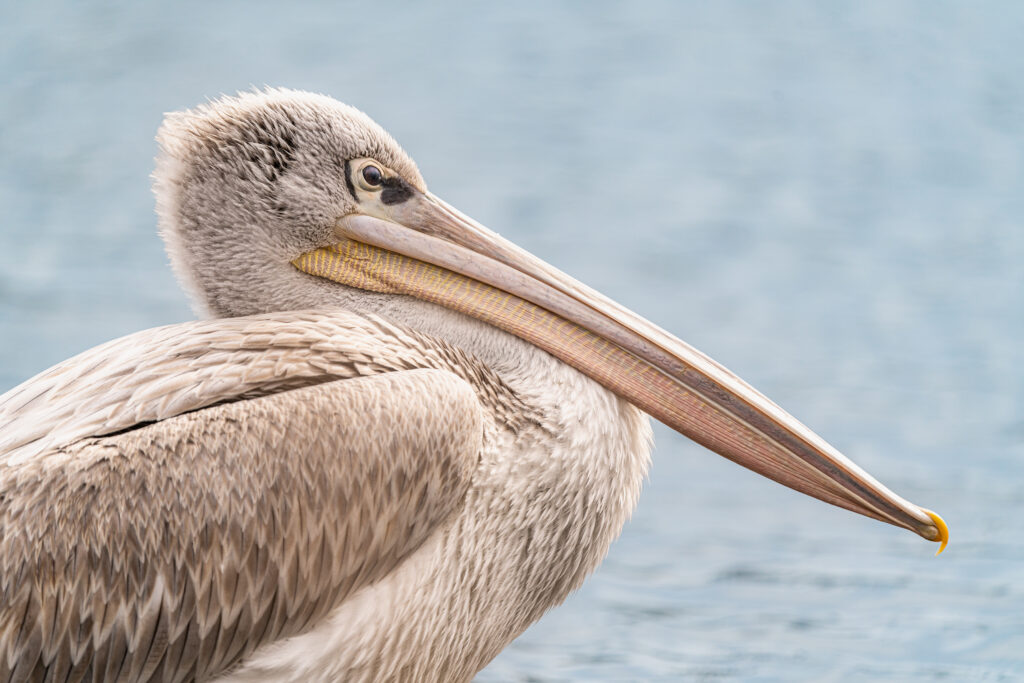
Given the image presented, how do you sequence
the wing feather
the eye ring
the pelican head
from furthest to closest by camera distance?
the eye ring, the pelican head, the wing feather

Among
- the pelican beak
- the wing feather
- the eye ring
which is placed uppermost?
the eye ring

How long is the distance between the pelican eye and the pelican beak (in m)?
0.06

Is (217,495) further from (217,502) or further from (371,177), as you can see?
(371,177)

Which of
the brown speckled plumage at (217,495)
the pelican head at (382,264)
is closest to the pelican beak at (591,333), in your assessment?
the pelican head at (382,264)

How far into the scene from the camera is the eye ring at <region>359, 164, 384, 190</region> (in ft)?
10.8

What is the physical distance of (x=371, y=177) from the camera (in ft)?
10.8

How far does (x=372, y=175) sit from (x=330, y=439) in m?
0.75

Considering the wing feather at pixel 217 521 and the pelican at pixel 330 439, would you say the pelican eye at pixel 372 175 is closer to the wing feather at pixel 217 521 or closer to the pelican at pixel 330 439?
the pelican at pixel 330 439

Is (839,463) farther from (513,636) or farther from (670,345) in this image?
(513,636)

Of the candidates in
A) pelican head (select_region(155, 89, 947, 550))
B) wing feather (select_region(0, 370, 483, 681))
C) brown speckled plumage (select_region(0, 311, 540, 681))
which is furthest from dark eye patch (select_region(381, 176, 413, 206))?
wing feather (select_region(0, 370, 483, 681))

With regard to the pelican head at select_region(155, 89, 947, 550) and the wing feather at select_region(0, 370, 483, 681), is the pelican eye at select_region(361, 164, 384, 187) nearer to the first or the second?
the pelican head at select_region(155, 89, 947, 550)

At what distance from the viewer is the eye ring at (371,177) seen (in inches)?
130

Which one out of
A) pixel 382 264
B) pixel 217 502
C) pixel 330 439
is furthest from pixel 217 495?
pixel 382 264

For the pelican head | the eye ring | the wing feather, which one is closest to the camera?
the wing feather
